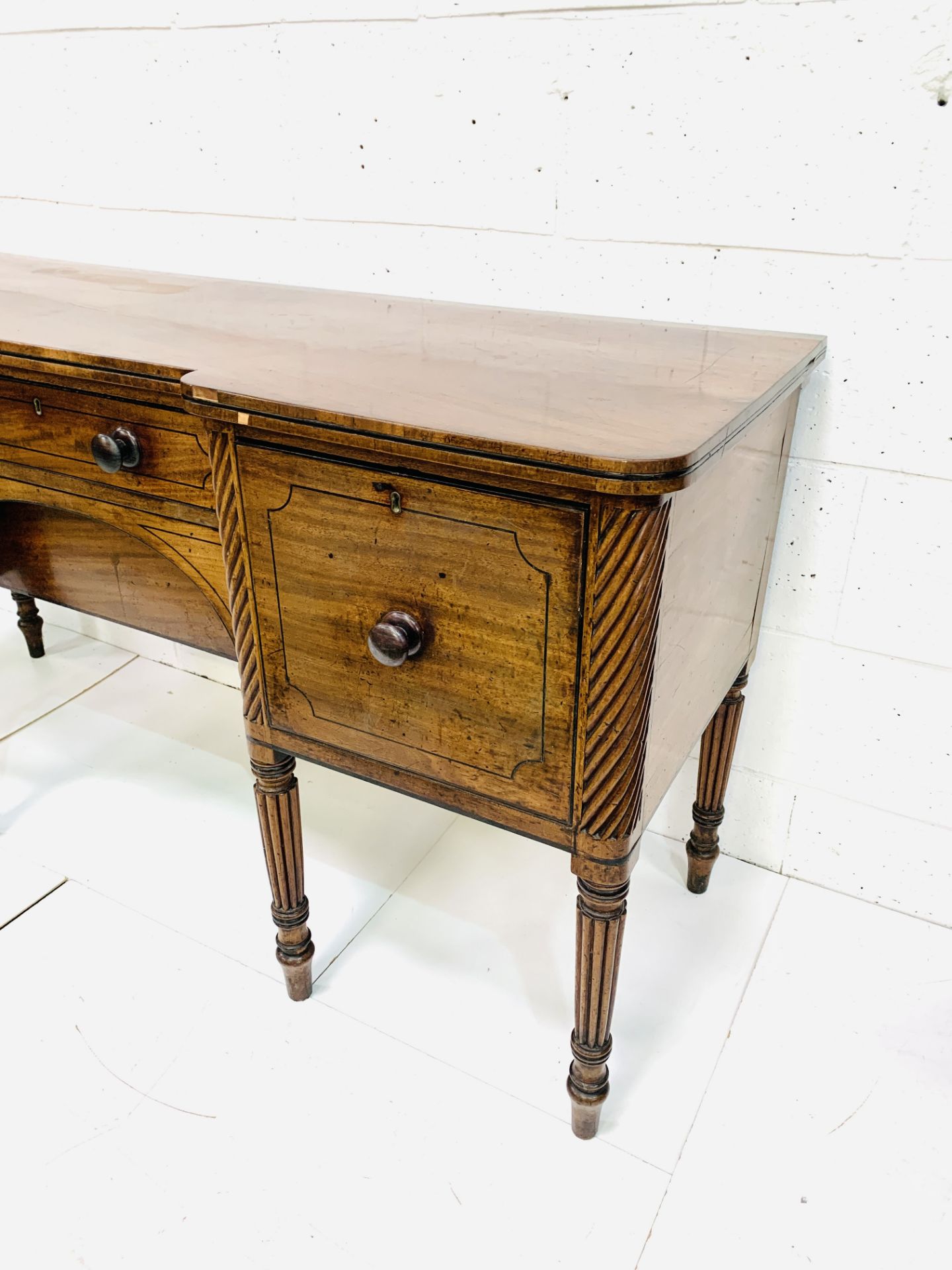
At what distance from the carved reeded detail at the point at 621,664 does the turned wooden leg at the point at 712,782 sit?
50 cm

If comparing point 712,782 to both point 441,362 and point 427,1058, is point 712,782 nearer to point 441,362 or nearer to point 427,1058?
point 427,1058

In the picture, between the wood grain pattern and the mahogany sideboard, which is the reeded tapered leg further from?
the wood grain pattern

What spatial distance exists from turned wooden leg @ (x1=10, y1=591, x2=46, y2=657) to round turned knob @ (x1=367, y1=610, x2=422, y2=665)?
1581 millimetres

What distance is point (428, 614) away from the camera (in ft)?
3.30

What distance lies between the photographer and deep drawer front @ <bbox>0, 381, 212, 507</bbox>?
3.98 ft

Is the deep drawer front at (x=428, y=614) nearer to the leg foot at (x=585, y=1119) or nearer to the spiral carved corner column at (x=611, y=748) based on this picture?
the spiral carved corner column at (x=611, y=748)

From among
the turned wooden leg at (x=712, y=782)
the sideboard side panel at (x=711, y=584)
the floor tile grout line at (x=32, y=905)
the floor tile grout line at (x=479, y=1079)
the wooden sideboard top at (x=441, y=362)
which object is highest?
the wooden sideboard top at (x=441, y=362)

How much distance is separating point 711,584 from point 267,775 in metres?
0.60

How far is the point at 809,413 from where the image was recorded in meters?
1.38

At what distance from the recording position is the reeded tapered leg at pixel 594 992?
3.57 feet

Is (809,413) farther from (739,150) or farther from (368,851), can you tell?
(368,851)

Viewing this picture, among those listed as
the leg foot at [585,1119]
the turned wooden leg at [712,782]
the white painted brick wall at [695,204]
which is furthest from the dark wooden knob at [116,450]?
the leg foot at [585,1119]

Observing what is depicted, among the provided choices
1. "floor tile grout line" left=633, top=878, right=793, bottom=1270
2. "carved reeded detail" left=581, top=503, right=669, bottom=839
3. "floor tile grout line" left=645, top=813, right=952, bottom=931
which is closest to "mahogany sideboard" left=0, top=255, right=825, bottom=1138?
"carved reeded detail" left=581, top=503, right=669, bottom=839

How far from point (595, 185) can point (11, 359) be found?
81 centimetres
